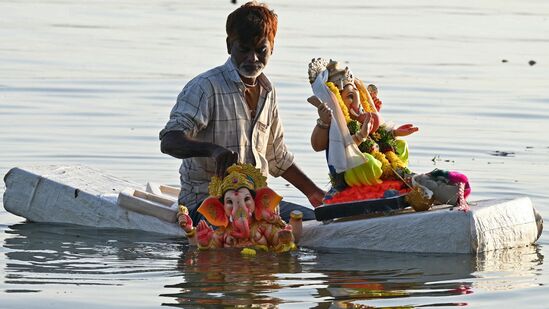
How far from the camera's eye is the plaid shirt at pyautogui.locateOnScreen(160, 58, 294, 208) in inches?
403

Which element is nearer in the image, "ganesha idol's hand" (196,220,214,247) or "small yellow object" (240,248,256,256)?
"small yellow object" (240,248,256,256)

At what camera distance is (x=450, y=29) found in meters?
23.7

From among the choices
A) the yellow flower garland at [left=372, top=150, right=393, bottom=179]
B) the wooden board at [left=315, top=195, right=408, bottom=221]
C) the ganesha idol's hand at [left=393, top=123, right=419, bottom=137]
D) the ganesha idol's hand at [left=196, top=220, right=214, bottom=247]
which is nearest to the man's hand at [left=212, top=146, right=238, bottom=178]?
the ganesha idol's hand at [left=196, top=220, right=214, bottom=247]

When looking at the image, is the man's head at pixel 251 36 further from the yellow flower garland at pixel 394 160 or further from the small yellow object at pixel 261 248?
the small yellow object at pixel 261 248

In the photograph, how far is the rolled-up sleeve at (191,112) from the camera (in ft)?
33.3

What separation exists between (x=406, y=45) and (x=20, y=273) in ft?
41.8

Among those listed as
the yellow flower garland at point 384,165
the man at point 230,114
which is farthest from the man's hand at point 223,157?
the yellow flower garland at point 384,165

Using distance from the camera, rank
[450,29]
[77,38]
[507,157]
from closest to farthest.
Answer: [507,157]
[77,38]
[450,29]

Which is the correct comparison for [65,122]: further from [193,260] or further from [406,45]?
[406,45]

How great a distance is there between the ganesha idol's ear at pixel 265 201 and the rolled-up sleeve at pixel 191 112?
1.86 feet

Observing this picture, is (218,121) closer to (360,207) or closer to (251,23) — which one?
(251,23)

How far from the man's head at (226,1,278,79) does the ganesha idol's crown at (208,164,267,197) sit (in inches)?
25.3

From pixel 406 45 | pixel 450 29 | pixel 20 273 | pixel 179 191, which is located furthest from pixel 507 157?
pixel 450 29

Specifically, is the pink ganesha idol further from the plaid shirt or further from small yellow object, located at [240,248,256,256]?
the plaid shirt
